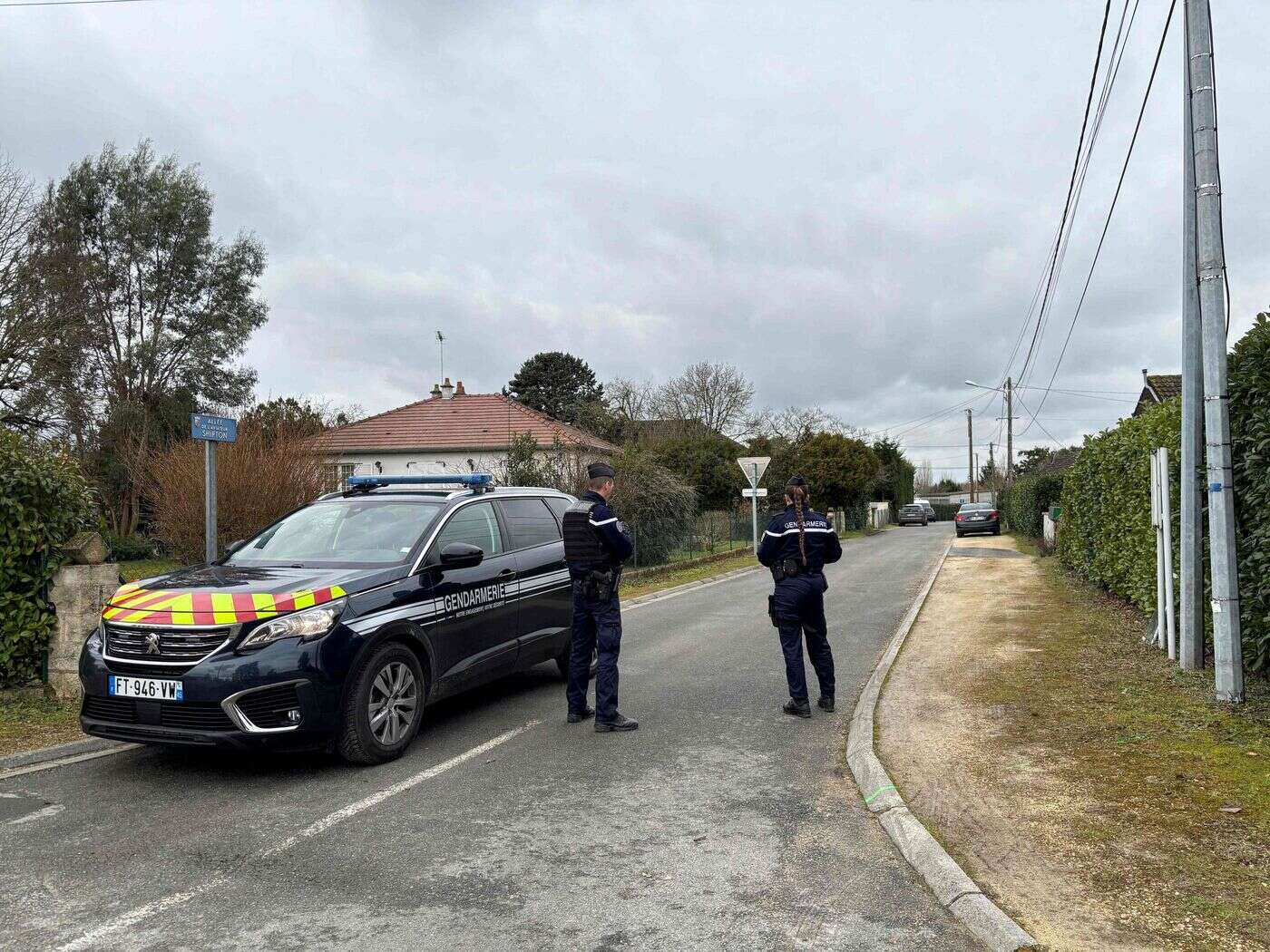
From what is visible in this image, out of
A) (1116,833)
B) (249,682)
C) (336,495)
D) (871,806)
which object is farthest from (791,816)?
(336,495)

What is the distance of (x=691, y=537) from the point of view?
88.0 feet

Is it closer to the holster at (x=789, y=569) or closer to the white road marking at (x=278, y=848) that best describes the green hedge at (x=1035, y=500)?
the holster at (x=789, y=569)

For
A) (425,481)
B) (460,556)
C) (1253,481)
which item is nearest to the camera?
(460,556)

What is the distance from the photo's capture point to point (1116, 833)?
4.45 metres

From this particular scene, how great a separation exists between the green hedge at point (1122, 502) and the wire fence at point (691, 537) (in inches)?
270

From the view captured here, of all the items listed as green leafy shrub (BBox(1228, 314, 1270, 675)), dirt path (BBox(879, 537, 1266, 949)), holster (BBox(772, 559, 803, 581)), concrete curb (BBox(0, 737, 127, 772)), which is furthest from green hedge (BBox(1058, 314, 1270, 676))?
concrete curb (BBox(0, 737, 127, 772))

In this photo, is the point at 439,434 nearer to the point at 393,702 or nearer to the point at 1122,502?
the point at 1122,502

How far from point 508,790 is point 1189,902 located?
336 centimetres

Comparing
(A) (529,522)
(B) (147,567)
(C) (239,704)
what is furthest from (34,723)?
(B) (147,567)

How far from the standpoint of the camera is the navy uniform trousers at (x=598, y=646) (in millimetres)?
6707

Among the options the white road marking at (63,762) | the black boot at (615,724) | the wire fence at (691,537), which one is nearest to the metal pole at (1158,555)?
the black boot at (615,724)

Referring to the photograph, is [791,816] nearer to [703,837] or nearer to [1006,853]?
[703,837]

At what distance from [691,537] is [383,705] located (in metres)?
21.2

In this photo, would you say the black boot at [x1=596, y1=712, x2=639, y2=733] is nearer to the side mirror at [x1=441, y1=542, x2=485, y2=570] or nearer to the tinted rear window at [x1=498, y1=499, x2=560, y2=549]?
the side mirror at [x1=441, y1=542, x2=485, y2=570]
